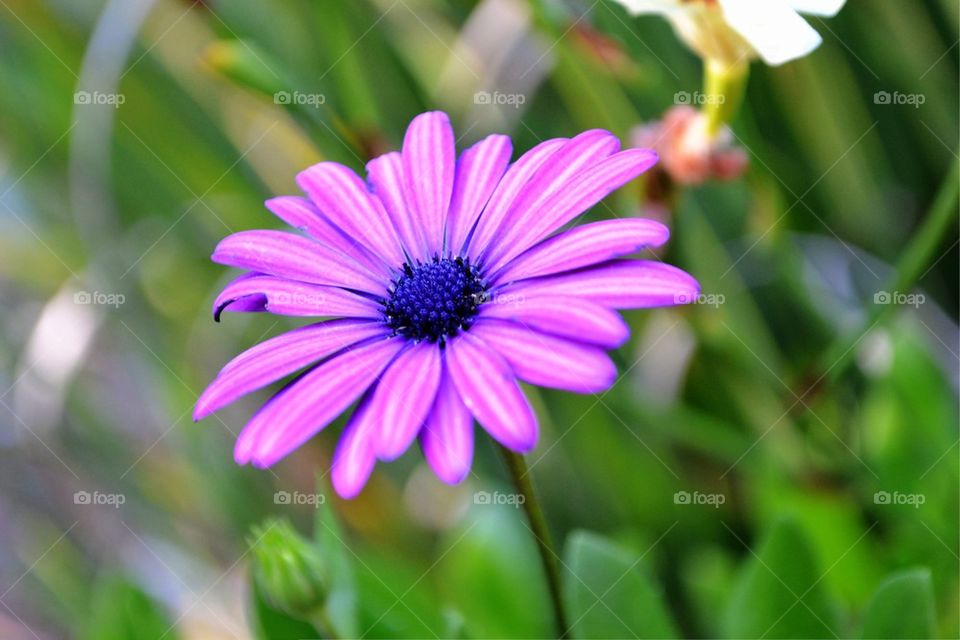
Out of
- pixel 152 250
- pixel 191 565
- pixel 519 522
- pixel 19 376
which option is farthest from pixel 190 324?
pixel 519 522

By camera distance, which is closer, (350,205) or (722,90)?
(350,205)

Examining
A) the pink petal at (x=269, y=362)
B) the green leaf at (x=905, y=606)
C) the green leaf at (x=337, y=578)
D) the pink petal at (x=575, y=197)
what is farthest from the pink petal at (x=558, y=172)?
the green leaf at (x=905, y=606)

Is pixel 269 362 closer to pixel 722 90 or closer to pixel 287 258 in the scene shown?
pixel 287 258
